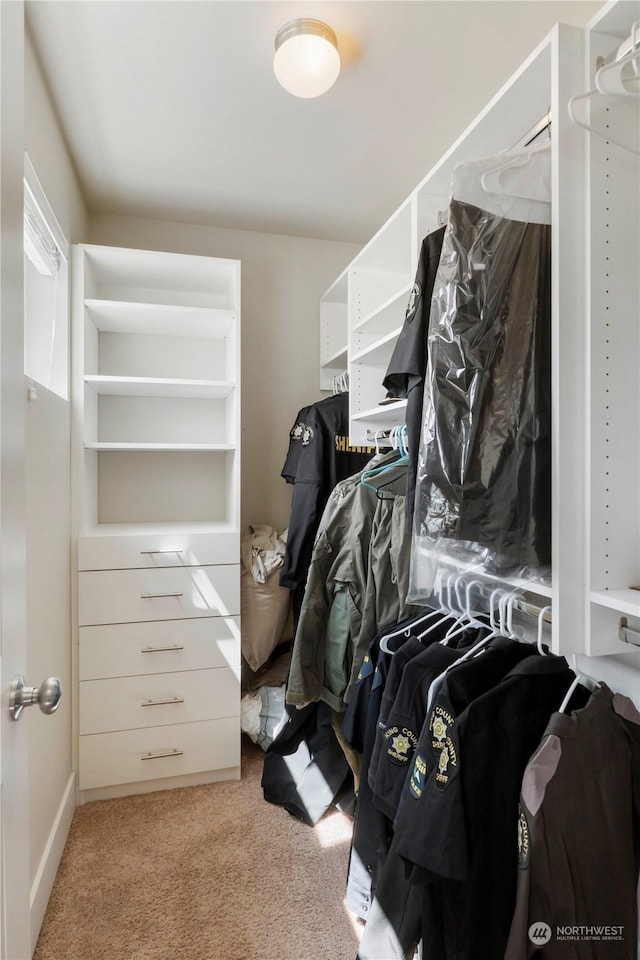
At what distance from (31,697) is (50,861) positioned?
4.28ft

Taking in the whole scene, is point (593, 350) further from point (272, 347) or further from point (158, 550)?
point (272, 347)

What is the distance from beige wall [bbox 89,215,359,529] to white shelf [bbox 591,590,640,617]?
1.90 metres

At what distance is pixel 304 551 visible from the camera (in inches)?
86.1

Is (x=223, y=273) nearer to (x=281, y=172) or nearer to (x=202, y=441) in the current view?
(x=281, y=172)

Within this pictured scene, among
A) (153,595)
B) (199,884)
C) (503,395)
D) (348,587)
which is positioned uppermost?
(503,395)

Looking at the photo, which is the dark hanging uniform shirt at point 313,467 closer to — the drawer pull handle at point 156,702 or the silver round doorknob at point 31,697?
the drawer pull handle at point 156,702

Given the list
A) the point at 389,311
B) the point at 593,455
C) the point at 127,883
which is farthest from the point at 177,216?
the point at 127,883

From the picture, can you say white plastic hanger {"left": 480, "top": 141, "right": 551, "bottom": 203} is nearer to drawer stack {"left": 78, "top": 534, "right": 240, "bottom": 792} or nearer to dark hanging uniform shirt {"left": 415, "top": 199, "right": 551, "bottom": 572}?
dark hanging uniform shirt {"left": 415, "top": 199, "right": 551, "bottom": 572}

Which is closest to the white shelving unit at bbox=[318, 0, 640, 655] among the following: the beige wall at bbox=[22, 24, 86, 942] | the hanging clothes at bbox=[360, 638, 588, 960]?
the hanging clothes at bbox=[360, 638, 588, 960]

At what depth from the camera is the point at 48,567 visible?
1.68 metres

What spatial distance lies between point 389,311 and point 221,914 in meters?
2.03

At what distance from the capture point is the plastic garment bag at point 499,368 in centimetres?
96

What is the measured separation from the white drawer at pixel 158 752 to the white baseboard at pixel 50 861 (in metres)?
0.10

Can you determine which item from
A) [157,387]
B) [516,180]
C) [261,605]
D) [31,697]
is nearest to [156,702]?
[261,605]
